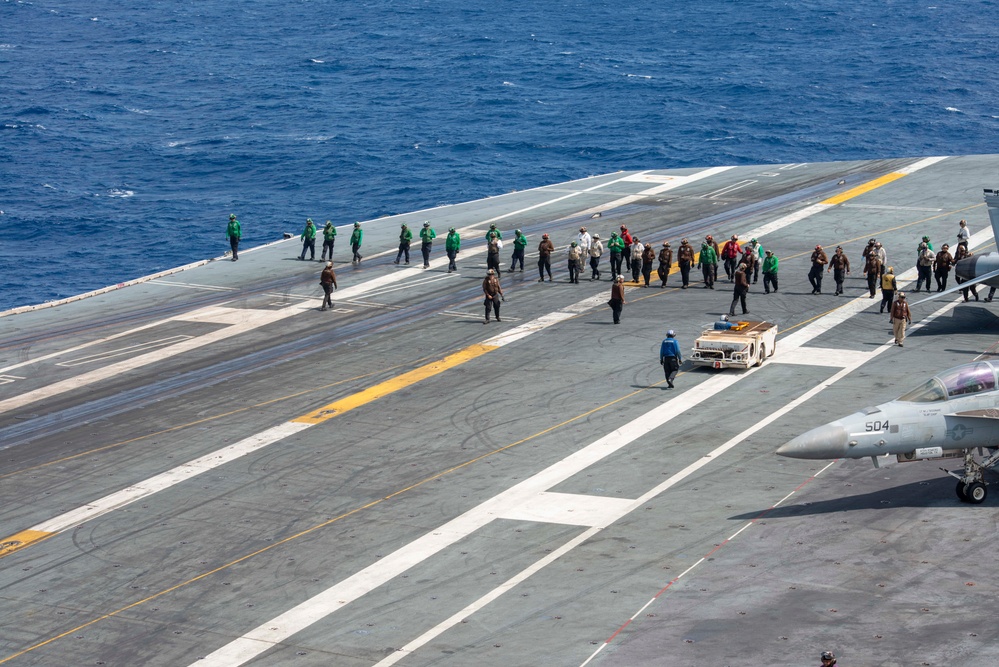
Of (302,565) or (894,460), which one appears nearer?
(302,565)

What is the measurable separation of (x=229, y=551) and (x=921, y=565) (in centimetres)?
1318

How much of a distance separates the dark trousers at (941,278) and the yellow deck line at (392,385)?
51.3 ft

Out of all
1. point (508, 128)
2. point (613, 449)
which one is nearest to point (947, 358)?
point (613, 449)

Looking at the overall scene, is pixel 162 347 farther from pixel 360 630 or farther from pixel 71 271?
pixel 71 271

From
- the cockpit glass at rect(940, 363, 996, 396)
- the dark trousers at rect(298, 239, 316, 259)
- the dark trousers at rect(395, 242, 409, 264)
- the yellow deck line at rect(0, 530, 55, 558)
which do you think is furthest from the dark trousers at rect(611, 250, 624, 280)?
the yellow deck line at rect(0, 530, 55, 558)

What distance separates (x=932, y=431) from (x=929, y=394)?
75cm

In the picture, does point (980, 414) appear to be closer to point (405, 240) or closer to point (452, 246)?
point (452, 246)

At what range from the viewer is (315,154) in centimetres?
10038

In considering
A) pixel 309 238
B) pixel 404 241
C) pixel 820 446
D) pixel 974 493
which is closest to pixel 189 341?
pixel 309 238

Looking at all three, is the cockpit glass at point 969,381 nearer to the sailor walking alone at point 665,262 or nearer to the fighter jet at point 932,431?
the fighter jet at point 932,431

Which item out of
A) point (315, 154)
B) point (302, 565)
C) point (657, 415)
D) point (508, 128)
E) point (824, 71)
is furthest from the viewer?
point (824, 71)

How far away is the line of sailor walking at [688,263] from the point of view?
42.1m

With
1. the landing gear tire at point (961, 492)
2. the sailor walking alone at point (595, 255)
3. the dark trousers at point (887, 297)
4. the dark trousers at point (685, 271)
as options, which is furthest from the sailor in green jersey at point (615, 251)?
the landing gear tire at point (961, 492)

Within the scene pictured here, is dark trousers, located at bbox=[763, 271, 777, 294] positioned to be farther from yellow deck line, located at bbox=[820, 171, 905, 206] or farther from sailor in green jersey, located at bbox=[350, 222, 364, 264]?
sailor in green jersey, located at bbox=[350, 222, 364, 264]
